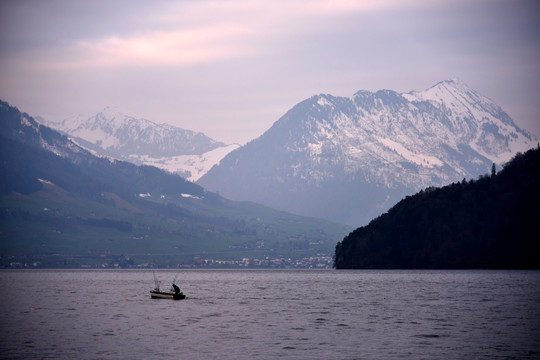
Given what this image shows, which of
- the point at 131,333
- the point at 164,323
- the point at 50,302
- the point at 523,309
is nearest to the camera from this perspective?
the point at 131,333

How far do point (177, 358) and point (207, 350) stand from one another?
6.53 meters

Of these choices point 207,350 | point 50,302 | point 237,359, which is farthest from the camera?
point 50,302

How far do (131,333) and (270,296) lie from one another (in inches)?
3333

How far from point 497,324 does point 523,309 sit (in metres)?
25.0

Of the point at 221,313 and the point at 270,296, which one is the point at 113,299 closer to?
the point at 270,296

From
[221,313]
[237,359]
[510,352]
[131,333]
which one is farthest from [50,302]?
[510,352]

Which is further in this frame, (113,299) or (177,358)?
(113,299)

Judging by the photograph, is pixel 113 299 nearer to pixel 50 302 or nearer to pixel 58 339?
pixel 50 302

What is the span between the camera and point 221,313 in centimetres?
14450

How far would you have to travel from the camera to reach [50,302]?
174 metres

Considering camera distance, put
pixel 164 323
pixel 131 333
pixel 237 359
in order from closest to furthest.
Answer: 1. pixel 237 359
2. pixel 131 333
3. pixel 164 323

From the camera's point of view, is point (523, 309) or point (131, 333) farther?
point (523, 309)

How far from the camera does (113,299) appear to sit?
18588 centimetres

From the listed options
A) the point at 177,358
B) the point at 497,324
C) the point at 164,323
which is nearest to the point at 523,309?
the point at 497,324
